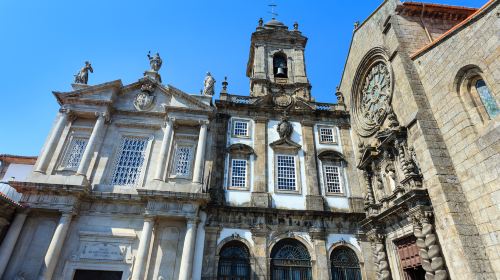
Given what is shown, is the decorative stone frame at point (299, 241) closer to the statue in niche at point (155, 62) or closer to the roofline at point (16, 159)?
the statue in niche at point (155, 62)

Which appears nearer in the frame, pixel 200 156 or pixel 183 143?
pixel 200 156

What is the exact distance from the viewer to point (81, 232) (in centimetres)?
1351

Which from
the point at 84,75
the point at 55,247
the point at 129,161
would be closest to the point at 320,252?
the point at 129,161

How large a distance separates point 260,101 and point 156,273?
38.0ft

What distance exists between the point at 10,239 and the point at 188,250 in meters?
7.88

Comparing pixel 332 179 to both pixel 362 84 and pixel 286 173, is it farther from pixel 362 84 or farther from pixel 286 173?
pixel 362 84

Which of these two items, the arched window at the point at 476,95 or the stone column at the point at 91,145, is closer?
the arched window at the point at 476,95

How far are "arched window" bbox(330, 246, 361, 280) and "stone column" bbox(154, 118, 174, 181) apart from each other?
382 inches

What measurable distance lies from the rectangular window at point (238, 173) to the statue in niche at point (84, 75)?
1060cm

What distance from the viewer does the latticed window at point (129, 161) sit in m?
15.3

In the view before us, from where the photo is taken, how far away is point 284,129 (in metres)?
17.7

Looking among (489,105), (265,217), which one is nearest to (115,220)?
(265,217)

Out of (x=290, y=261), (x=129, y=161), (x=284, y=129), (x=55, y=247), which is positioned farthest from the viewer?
(x=284, y=129)

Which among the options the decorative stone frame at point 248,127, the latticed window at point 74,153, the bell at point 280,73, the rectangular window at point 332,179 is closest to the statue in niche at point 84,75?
the latticed window at point 74,153
